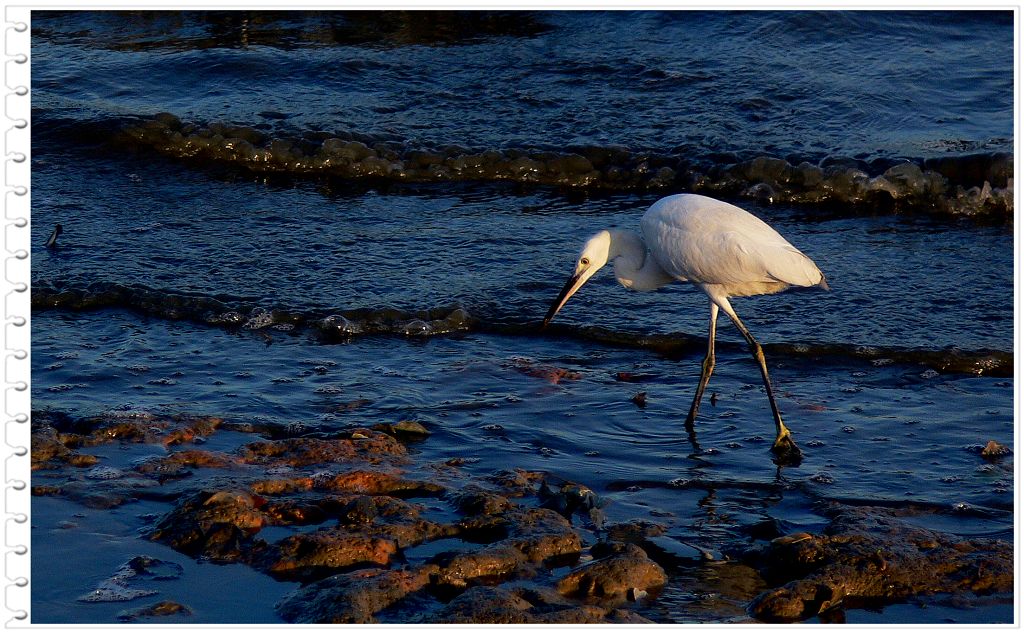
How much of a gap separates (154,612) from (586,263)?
3178 mm

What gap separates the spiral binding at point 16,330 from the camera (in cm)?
352

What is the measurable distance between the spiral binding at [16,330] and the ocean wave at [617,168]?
6.01 m

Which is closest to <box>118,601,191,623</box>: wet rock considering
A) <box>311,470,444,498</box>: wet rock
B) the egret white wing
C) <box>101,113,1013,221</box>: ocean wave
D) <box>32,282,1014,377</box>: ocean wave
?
<box>311,470,444,498</box>: wet rock

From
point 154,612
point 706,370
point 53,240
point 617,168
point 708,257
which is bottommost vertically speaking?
point 154,612

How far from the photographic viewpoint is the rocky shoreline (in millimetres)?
3672

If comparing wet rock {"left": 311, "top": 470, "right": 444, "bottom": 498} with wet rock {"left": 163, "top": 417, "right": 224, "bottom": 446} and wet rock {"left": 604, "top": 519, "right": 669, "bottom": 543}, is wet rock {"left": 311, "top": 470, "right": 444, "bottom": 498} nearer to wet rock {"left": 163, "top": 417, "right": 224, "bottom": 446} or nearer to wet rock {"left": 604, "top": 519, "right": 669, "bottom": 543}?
wet rock {"left": 604, "top": 519, "right": 669, "bottom": 543}

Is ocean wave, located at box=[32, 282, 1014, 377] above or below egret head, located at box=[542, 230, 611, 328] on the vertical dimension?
below

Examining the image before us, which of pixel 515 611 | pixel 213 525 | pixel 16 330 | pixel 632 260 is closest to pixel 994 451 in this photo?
pixel 632 260

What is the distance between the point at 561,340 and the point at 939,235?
3.26 meters

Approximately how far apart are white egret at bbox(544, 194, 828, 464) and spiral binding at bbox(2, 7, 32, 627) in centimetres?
298

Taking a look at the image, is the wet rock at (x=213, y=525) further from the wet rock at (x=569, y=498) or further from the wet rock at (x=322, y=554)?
the wet rock at (x=569, y=498)

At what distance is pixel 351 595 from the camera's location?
142 inches

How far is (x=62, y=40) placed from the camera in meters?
12.6

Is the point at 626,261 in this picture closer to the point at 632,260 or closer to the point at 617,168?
the point at 632,260
